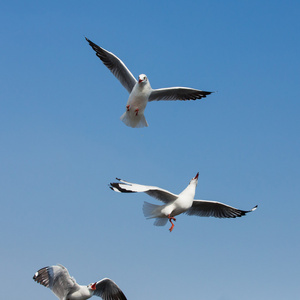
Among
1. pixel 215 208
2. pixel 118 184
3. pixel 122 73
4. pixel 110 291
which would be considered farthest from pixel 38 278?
pixel 122 73

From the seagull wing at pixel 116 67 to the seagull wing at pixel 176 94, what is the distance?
0.55m

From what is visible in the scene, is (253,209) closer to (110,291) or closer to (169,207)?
(169,207)

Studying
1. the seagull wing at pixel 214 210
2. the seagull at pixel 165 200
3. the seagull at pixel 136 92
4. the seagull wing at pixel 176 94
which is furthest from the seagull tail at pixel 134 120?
the seagull wing at pixel 214 210

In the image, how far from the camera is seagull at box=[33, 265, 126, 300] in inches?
420

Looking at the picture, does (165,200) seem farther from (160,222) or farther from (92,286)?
(92,286)

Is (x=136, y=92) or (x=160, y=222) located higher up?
(x=136, y=92)

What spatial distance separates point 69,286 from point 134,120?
11.9ft

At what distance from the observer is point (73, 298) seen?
1102cm

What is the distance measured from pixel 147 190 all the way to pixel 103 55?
3780mm

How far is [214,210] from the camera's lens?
12.0 meters

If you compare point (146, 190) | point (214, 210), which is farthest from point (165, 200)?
point (214, 210)

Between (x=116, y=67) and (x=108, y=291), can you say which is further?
(x=116, y=67)

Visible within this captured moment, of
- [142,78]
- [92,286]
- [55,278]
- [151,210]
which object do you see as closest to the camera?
[151,210]

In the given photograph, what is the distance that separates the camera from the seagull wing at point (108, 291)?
11391mm
